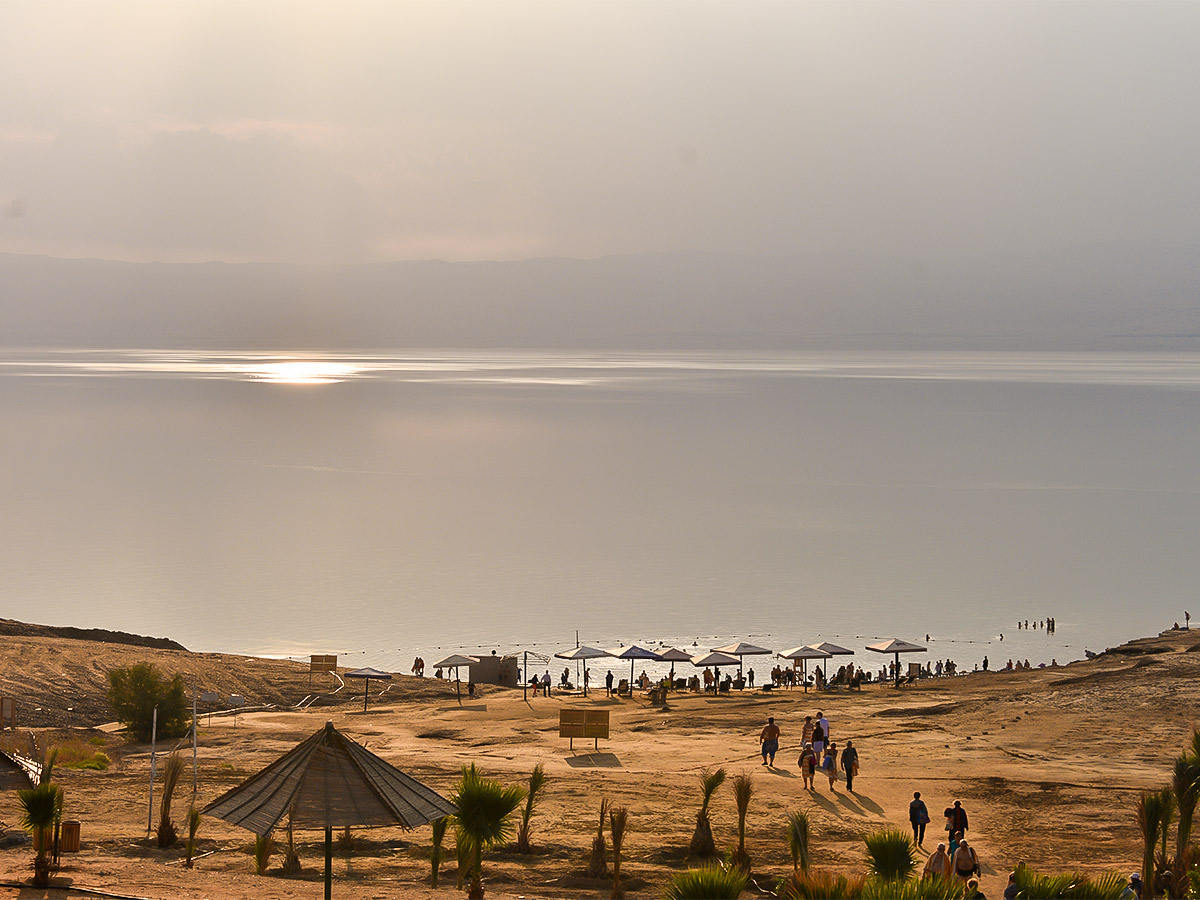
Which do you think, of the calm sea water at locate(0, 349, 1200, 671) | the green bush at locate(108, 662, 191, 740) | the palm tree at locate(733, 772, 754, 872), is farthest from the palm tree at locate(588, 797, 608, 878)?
the calm sea water at locate(0, 349, 1200, 671)

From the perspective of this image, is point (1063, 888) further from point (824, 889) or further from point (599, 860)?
point (599, 860)

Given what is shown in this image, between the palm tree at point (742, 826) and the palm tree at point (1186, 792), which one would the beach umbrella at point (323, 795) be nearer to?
the palm tree at point (742, 826)

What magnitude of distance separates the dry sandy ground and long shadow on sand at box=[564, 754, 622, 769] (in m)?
0.08

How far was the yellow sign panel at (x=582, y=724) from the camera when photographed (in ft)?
82.6

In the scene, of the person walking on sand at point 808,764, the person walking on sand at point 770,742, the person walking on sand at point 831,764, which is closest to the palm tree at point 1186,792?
the person walking on sand at point 831,764

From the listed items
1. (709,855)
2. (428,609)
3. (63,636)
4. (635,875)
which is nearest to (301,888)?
(635,875)

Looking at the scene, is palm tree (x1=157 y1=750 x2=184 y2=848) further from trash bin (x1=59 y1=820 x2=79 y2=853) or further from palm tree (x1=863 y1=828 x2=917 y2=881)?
palm tree (x1=863 y1=828 x2=917 y2=881)

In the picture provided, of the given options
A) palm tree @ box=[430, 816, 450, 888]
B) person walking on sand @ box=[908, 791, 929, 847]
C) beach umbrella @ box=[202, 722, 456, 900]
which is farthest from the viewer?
person walking on sand @ box=[908, 791, 929, 847]

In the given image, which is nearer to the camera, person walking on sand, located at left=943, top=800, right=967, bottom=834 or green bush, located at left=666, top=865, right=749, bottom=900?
green bush, located at left=666, top=865, right=749, bottom=900

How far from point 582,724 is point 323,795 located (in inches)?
583

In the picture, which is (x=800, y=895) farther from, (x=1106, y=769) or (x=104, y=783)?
(x=104, y=783)

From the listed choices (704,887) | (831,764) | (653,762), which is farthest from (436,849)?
(653,762)

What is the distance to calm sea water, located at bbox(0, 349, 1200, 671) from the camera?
51.7 meters

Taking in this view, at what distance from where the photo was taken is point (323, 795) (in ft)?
35.8
